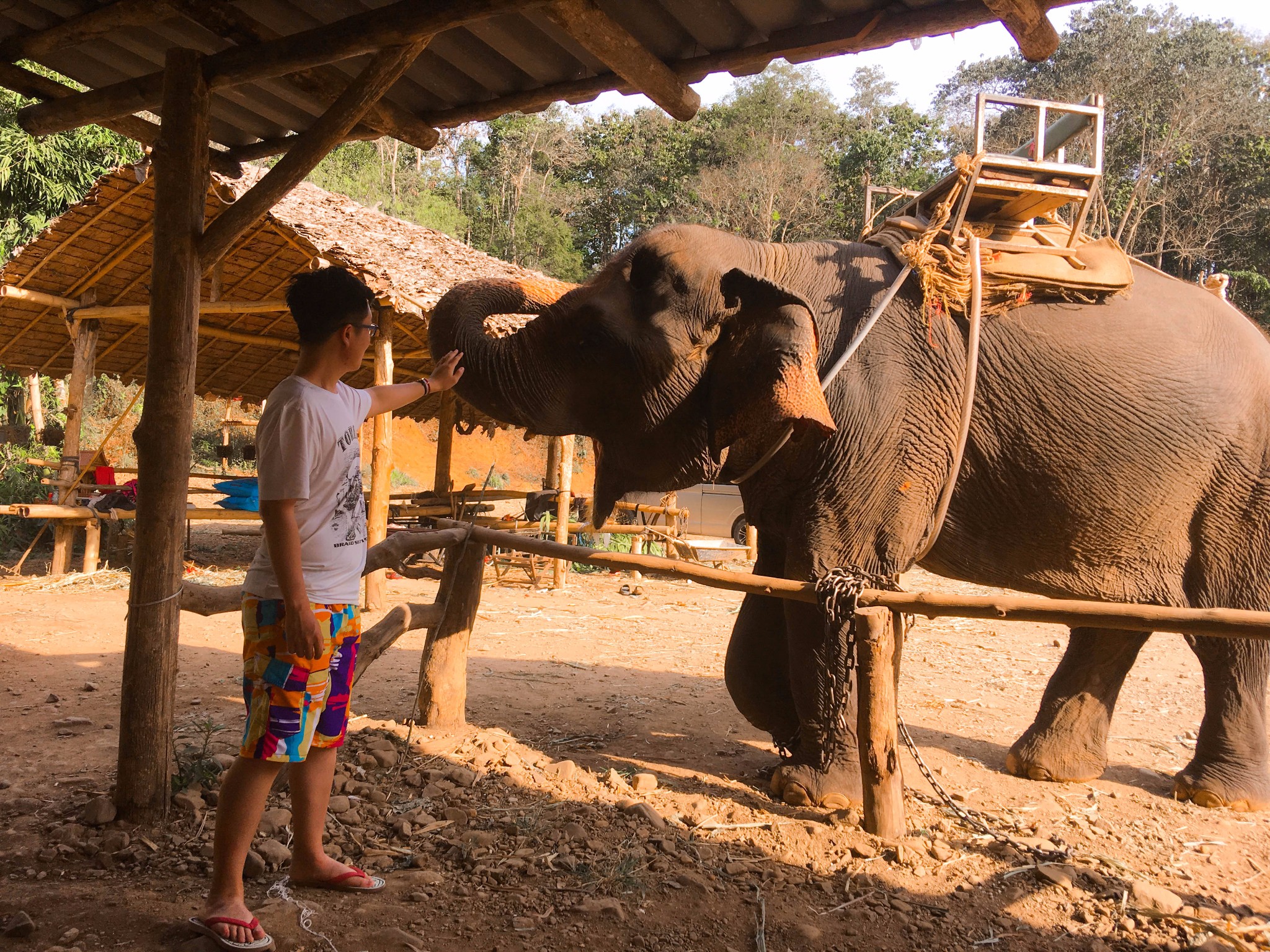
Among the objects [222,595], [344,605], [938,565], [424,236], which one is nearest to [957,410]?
[938,565]

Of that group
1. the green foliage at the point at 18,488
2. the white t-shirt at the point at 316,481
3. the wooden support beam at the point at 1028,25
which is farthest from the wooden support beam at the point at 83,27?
the green foliage at the point at 18,488

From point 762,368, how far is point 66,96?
3329 millimetres

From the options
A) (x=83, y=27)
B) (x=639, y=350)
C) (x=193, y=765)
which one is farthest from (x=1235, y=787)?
(x=83, y=27)

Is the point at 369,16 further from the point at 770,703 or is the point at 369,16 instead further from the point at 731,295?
the point at 770,703

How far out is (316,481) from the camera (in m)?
2.47

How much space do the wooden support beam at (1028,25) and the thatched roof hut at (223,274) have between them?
20.8 feet

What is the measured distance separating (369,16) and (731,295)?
1.67 metres

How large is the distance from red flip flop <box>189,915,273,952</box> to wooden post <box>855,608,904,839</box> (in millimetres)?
1995

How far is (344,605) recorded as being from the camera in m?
2.55

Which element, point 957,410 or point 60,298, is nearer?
point 957,410

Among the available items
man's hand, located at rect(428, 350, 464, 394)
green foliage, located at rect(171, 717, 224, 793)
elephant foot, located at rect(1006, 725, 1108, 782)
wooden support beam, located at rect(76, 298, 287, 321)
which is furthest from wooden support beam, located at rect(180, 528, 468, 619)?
wooden support beam, located at rect(76, 298, 287, 321)

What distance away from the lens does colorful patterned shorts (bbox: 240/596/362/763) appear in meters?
2.41

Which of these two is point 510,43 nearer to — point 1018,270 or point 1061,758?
point 1018,270

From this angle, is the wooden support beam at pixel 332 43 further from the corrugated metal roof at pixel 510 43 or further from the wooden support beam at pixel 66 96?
the wooden support beam at pixel 66 96
